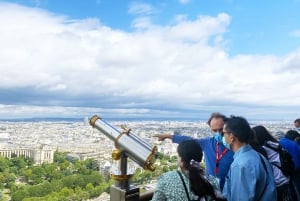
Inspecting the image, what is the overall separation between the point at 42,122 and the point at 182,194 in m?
4.98

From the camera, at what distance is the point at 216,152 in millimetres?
2408

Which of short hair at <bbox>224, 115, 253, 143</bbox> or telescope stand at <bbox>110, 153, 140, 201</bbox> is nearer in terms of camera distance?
telescope stand at <bbox>110, 153, 140, 201</bbox>

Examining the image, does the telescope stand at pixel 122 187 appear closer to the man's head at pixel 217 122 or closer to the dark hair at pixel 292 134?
the man's head at pixel 217 122

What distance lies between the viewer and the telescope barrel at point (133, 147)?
1.54m

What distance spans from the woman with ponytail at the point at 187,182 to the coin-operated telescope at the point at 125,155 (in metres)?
0.14

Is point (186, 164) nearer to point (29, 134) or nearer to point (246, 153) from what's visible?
point (246, 153)

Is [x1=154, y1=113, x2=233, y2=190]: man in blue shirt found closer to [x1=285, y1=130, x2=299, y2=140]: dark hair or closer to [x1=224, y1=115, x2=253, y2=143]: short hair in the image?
[x1=224, y1=115, x2=253, y2=143]: short hair

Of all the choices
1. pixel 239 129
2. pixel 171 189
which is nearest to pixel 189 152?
pixel 171 189

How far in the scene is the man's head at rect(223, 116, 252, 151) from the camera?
1.84 meters

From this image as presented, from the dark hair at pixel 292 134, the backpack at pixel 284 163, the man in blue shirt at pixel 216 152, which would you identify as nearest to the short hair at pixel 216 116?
the man in blue shirt at pixel 216 152

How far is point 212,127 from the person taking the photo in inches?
102

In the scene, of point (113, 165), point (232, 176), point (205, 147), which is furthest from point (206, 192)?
point (205, 147)

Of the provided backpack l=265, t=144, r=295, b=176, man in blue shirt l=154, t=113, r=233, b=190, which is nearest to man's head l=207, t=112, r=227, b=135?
man in blue shirt l=154, t=113, r=233, b=190

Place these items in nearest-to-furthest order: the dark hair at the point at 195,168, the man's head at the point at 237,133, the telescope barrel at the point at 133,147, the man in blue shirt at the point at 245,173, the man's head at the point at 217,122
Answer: the dark hair at the point at 195,168 < the telescope barrel at the point at 133,147 < the man in blue shirt at the point at 245,173 < the man's head at the point at 237,133 < the man's head at the point at 217,122
